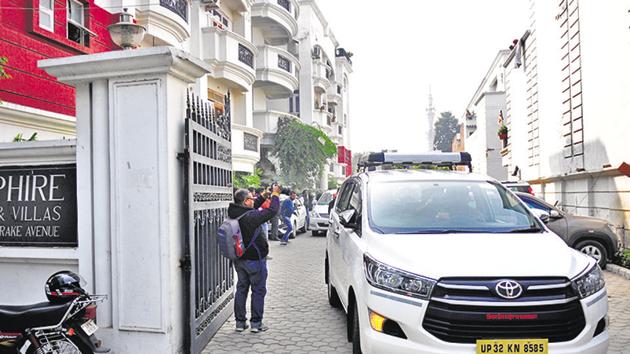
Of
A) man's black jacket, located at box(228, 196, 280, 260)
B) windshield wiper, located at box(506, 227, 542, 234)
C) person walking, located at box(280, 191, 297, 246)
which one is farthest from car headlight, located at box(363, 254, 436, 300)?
person walking, located at box(280, 191, 297, 246)

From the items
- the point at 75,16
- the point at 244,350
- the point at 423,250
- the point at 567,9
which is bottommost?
the point at 244,350

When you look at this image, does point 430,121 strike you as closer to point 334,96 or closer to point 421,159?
point 334,96

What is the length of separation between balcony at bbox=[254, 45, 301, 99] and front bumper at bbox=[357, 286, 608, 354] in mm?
18639

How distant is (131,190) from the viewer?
4098mm

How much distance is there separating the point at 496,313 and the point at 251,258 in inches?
111

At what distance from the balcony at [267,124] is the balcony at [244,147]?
3648 millimetres

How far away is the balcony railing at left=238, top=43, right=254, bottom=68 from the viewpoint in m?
16.8

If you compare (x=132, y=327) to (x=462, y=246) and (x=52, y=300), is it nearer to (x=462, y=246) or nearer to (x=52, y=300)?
(x=52, y=300)

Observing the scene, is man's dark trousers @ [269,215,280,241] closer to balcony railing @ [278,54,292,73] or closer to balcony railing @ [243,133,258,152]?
balcony railing @ [243,133,258,152]

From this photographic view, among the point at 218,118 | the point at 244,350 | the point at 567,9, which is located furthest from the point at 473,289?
the point at 567,9

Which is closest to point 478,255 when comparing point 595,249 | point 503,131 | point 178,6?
point 595,249

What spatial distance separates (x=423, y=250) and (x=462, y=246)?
0.32 meters

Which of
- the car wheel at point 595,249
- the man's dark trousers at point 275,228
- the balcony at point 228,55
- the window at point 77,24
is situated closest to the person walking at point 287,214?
the man's dark trousers at point 275,228

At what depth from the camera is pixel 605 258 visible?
9.17 m
